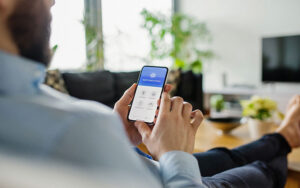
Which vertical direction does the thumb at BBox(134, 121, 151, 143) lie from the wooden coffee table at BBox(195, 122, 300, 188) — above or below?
above

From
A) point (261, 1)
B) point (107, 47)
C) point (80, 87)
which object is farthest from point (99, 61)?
point (261, 1)

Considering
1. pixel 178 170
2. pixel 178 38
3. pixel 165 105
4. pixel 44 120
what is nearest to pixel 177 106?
pixel 165 105

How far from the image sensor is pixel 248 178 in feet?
2.27

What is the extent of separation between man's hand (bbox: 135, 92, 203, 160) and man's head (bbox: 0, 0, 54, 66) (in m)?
0.23

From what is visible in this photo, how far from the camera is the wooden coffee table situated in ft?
3.90

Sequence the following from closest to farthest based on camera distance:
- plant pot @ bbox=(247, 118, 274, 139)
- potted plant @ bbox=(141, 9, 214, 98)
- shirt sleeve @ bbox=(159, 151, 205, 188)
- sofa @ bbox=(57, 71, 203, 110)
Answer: shirt sleeve @ bbox=(159, 151, 205, 188), plant pot @ bbox=(247, 118, 274, 139), sofa @ bbox=(57, 71, 203, 110), potted plant @ bbox=(141, 9, 214, 98)

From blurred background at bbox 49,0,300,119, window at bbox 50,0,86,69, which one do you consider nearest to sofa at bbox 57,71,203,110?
blurred background at bbox 49,0,300,119

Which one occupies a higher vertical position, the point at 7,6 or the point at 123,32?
the point at 123,32

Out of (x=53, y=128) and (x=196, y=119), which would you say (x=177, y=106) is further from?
(x=53, y=128)

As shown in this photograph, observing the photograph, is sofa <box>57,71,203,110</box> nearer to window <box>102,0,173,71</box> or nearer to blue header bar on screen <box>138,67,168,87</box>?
window <box>102,0,173,71</box>

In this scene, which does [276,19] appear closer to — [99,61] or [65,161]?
[99,61]

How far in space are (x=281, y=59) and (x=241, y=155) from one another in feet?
9.05

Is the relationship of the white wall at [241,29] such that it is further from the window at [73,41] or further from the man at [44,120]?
the man at [44,120]

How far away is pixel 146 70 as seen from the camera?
73 centimetres
